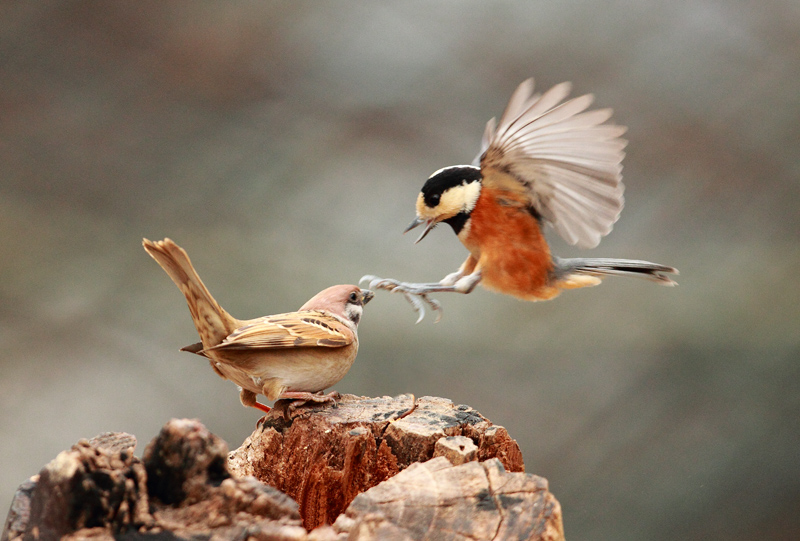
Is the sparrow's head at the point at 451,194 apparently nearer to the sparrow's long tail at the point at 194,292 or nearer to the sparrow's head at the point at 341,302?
the sparrow's head at the point at 341,302

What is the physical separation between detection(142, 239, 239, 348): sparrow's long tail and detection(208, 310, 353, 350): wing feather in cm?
3

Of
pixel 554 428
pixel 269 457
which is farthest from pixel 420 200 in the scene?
pixel 554 428

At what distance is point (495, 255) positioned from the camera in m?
1.58

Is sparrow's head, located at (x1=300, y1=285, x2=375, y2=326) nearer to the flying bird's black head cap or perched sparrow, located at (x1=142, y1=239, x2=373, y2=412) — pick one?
perched sparrow, located at (x1=142, y1=239, x2=373, y2=412)

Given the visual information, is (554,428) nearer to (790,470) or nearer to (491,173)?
(790,470)

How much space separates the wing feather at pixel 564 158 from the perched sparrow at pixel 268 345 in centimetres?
54

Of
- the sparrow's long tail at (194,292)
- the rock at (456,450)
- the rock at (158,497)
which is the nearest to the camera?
the rock at (158,497)

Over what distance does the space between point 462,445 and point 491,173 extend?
2.00 feet

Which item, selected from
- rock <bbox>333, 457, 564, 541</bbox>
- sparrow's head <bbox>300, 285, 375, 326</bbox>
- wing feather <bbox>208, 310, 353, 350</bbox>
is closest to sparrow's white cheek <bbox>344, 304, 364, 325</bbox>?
sparrow's head <bbox>300, 285, 375, 326</bbox>

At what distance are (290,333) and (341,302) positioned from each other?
0.96 ft

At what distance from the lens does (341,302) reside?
5.88 ft

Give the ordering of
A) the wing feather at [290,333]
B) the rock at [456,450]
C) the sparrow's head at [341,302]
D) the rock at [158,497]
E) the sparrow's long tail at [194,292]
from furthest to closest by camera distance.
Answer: the sparrow's head at [341,302] < the wing feather at [290,333] < the sparrow's long tail at [194,292] < the rock at [456,450] < the rock at [158,497]

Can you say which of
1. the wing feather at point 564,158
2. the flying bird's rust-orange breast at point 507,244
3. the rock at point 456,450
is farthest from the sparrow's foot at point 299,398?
the wing feather at point 564,158

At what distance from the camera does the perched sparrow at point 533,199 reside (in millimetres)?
1410
